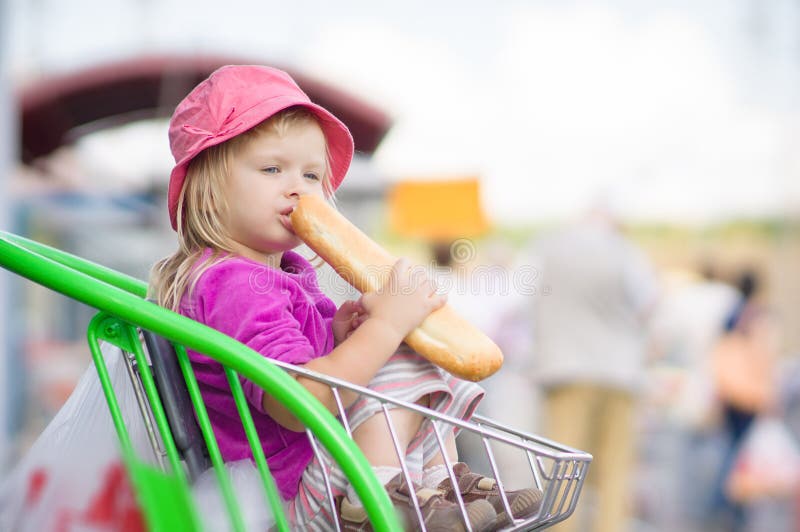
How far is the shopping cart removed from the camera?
3.71 ft

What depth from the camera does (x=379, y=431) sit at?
4.14ft

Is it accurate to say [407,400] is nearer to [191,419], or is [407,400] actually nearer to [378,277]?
[378,277]

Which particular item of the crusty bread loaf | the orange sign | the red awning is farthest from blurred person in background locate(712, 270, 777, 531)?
the crusty bread loaf

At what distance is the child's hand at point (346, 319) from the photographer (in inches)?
54.7

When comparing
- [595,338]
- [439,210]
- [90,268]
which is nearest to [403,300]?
[90,268]

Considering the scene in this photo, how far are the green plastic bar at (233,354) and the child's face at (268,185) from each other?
0.22m

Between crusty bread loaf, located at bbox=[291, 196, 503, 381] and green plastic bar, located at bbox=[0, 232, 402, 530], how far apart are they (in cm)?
19

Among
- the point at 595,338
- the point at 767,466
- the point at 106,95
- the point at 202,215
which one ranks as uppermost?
the point at 202,215

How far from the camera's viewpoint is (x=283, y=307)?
128 cm

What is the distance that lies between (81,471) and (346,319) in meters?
0.43

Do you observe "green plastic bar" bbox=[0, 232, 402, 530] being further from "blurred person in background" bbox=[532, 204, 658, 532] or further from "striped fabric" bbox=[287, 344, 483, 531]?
"blurred person in background" bbox=[532, 204, 658, 532]

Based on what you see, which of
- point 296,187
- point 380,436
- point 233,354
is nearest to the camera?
point 233,354

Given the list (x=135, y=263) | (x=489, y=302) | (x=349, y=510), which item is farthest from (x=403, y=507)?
(x=135, y=263)

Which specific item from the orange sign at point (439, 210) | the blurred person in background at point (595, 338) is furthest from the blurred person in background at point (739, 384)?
the orange sign at point (439, 210)
